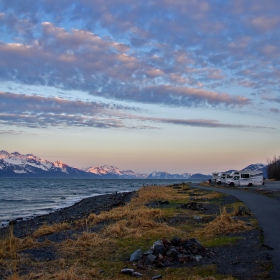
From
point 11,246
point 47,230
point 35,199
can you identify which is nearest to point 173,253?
point 11,246

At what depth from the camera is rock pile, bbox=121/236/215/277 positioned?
29.8 ft

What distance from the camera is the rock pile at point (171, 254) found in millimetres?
9070

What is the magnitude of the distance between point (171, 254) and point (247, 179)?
44956mm

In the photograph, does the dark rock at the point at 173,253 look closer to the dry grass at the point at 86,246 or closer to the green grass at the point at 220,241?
the green grass at the point at 220,241

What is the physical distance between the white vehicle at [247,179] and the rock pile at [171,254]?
4380 cm

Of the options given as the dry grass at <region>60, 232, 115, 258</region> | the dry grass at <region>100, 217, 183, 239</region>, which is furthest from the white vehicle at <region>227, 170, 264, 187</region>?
the dry grass at <region>60, 232, 115, 258</region>

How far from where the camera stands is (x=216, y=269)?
838cm

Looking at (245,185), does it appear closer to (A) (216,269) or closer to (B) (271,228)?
(B) (271,228)

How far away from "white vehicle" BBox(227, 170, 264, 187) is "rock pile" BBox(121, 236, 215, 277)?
43.8 metres

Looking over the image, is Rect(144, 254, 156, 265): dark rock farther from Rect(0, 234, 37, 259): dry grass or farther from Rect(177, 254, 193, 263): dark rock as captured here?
Rect(0, 234, 37, 259): dry grass

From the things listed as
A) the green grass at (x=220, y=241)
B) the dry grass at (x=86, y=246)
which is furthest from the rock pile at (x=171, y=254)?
the dry grass at (x=86, y=246)

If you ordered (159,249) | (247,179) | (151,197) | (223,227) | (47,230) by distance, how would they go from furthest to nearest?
1. (247,179)
2. (151,197)
3. (47,230)
4. (223,227)
5. (159,249)

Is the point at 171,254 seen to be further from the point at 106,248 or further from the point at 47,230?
the point at 47,230

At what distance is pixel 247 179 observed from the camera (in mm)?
51875
